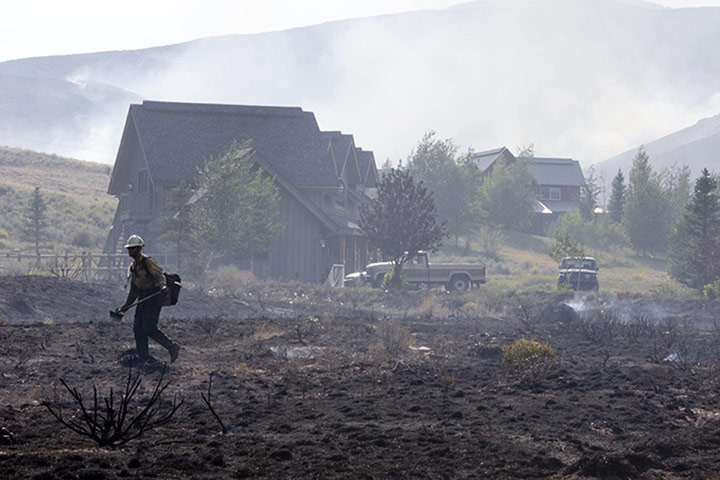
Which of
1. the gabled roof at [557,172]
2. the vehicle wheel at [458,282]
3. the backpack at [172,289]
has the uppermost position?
the gabled roof at [557,172]

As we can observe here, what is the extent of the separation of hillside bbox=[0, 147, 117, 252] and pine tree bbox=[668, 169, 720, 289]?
109 ft

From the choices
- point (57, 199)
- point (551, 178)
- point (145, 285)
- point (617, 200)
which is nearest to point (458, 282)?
point (145, 285)

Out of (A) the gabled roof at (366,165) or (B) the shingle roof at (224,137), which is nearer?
(B) the shingle roof at (224,137)

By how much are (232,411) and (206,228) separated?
24.1 m

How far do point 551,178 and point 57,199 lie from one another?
170ft

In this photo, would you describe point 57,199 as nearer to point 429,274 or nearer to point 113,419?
point 429,274

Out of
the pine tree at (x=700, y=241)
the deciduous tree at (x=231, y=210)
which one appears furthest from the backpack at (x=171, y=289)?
the pine tree at (x=700, y=241)

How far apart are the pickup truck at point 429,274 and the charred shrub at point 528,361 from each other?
23.4 meters

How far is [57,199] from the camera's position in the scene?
6612 centimetres

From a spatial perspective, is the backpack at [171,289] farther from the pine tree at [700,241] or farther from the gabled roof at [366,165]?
the gabled roof at [366,165]

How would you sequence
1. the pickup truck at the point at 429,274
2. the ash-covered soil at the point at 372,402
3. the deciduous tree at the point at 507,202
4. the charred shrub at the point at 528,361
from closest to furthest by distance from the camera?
the ash-covered soil at the point at 372,402, the charred shrub at the point at 528,361, the pickup truck at the point at 429,274, the deciduous tree at the point at 507,202

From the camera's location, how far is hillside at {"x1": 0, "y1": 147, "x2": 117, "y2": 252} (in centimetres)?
5481

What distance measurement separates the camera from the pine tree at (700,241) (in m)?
33.4

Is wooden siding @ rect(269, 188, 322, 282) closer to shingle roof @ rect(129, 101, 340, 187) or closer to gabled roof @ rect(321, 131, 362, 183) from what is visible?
shingle roof @ rect(129, 101, 340, 187)
